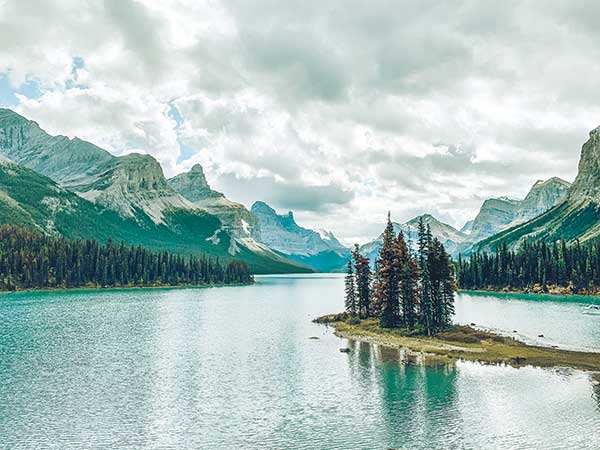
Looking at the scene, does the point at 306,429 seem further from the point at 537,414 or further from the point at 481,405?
the point at 537,414

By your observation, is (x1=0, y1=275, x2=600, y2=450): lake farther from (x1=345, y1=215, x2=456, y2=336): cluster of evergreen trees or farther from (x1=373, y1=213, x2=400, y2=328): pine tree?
(x1=345, y1=215, x2=456, y2=336): cluster of evergreen trees

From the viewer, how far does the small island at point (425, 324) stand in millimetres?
74475

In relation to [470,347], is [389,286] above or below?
above

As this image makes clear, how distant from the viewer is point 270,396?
2199 inches

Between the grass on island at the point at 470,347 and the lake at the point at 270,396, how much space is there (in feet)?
15.1

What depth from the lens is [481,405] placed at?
5131 centimetres

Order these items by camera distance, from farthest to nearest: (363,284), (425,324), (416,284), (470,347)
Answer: (363,284) → (416,284) → (425,324) → (470,347)

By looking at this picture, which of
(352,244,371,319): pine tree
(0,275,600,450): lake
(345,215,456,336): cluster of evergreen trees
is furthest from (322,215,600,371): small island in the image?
(0,275,600,450): lake

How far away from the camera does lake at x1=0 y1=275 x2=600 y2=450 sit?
139ft

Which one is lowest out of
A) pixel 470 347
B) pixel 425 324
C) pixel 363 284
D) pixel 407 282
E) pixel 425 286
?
pixel 470 347

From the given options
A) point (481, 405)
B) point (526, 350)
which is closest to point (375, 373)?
point (481, 405)

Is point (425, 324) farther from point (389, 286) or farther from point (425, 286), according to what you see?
point (389, 286)

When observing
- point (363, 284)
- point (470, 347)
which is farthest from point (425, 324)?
point (363, 284)

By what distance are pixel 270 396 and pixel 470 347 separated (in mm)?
41170
